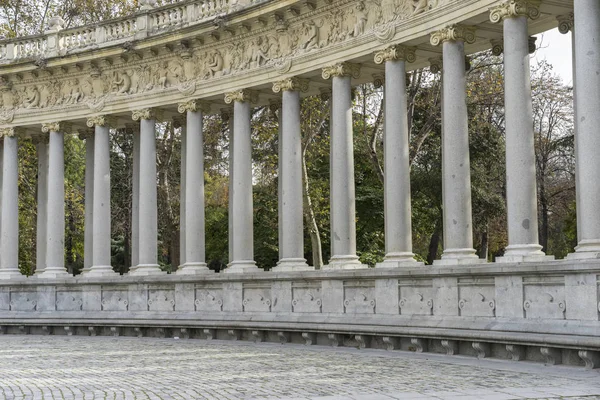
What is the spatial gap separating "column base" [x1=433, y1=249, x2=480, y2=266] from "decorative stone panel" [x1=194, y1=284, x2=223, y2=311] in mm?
16432

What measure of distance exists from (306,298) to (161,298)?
12066 millimetres

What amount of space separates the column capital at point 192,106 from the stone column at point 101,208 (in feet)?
22.3

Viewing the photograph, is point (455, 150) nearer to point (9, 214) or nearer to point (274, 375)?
point (274, 375)

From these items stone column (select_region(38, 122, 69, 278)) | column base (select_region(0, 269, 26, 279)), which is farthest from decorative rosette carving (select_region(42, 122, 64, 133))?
column base (select_region(0, 269, 26, 279))

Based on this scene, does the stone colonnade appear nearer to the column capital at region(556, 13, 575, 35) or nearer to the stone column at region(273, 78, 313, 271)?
the stone column at region(273, 78, 313, 271)

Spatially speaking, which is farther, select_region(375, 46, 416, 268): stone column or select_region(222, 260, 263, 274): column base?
select_region(222, 260, 263, 274): column base

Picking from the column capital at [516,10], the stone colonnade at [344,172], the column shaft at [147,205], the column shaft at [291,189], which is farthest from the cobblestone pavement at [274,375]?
the column shaft at [147,205]

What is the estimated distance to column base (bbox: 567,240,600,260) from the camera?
32200mm

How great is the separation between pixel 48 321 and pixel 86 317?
2774 mm

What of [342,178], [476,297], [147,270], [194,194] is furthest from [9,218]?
[476,297]

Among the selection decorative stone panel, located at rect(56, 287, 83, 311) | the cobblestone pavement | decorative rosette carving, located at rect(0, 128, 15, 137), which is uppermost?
decorative rosette carving, located at rect(0, 128, 15, 137)

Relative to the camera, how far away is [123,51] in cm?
5931

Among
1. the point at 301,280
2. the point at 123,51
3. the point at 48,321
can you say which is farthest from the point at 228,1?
the point at 48,321

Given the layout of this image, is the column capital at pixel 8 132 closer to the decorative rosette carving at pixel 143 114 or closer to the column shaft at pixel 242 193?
the decorative rosette carving at pixel 143 114
